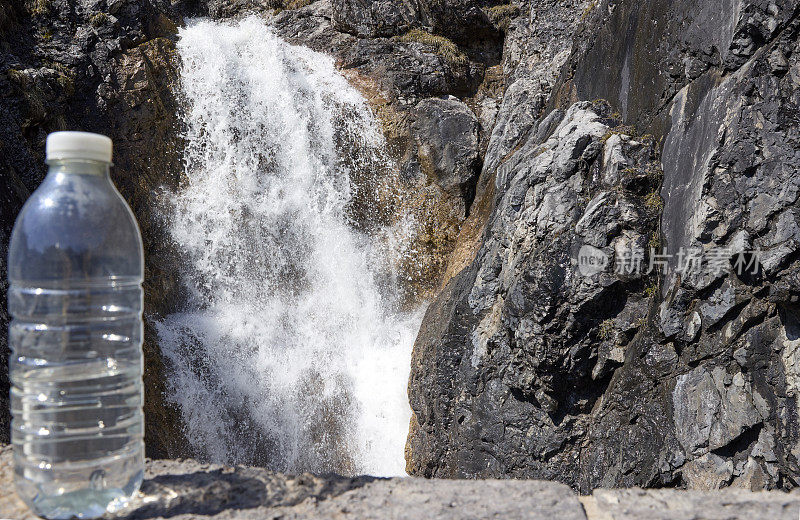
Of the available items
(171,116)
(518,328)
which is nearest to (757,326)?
(518,328)

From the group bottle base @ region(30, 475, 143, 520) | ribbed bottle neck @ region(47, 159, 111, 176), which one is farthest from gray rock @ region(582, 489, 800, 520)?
ribbed bottle neck @ region(47, 159, 111, 176)

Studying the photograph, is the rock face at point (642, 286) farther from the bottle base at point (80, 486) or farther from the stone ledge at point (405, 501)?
the bottle base at point (80, 486)

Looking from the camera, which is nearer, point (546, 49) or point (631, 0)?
point (631, 0)

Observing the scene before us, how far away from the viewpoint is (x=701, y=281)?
4.33 m

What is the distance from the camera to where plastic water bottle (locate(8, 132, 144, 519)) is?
1.59 meters

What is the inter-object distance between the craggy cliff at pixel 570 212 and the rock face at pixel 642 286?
0.7 inches

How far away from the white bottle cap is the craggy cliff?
158 inches

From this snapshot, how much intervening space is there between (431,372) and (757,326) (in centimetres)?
339

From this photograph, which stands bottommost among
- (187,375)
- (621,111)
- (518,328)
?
(187,375)

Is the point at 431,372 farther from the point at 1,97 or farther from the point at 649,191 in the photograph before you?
the point at 1,97

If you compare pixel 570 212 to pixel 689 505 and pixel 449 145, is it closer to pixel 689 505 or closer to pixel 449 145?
pixel 449 145

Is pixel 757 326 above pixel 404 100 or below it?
below

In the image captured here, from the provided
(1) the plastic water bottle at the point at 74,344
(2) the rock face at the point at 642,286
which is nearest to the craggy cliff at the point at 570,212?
(2) the rock face at the point at 642,286

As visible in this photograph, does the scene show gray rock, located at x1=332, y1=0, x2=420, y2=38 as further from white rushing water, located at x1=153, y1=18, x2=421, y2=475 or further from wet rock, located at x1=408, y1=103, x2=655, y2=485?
wet rock, located at x1=408, y1=103, x2=655, y2=485
